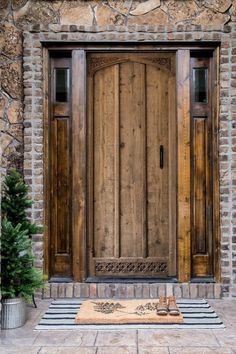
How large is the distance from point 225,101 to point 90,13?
4.45 ft

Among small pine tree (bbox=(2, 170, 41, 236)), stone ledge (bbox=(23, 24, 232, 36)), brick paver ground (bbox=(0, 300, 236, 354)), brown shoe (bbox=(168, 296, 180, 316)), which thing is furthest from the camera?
stone ledge (bbox=(23, 24, 232, 36))

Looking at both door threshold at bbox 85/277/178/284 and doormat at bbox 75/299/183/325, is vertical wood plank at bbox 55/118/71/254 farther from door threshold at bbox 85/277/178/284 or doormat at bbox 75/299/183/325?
doormat at bbox 75/299/183/325

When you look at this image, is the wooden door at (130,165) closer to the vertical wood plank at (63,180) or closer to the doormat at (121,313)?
the vertical wood plank at (63,180)

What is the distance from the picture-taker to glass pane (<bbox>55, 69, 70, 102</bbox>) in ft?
13.5

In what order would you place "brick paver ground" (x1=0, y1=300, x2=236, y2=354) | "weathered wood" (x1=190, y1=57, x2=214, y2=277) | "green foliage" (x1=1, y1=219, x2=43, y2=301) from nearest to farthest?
"brick paver ground" (x1=0, y1=300, x2=236, y2=354), "green foliage" (x1=1, y1=219, x2=43, y2=301), "weathered wood" (x1=190, y1=57, x2=214, y2=277)

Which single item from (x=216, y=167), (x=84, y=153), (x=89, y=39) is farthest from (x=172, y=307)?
(x=89, y=39)

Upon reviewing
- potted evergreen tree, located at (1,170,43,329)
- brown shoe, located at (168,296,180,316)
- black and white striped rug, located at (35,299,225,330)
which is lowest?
black and white striped rug, located at (35,299,225,330)

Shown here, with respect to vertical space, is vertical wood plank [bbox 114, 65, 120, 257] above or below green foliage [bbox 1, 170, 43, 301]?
above

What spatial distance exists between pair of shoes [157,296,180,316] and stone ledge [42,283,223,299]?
30 centimetres

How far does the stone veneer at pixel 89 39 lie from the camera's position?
3.97 m

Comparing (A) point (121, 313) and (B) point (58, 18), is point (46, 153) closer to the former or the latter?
(B) point (58, 18)

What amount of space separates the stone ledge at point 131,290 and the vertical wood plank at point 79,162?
0.40ft

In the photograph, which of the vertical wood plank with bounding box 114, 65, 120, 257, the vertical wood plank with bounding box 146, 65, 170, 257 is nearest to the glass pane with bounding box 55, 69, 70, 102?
the vertical wood plank with bounding box 114, 65, 120, 257

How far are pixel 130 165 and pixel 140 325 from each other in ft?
4.67
